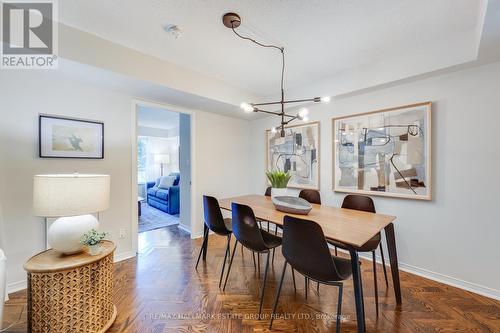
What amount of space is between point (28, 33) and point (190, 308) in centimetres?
278

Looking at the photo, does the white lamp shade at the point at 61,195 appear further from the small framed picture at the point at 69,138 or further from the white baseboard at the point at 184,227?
the white baseboard at the point at 184,227

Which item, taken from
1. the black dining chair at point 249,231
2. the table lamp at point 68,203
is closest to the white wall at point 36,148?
the table lamp at point 68,203

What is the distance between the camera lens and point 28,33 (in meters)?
1.82

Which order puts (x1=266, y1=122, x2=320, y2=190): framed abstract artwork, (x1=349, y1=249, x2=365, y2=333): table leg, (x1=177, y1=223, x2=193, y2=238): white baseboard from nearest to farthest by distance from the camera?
(x1=349, y1=249, x2=365, y2=333): table leg < (x1=266, y1=122, x2=320, y2=190): framed abstract artwork < (x1=177, y1=223, x2=193, y2=238): white baseboard

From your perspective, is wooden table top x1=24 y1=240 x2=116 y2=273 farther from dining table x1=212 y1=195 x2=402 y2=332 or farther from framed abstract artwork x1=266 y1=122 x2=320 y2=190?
framed abstract artwork x1=266 y1=122 x2=320 y2=190

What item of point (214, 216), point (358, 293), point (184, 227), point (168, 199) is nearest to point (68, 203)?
point (214, 216)

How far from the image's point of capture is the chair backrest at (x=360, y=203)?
228cm

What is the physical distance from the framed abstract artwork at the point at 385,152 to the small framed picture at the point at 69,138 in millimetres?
3159

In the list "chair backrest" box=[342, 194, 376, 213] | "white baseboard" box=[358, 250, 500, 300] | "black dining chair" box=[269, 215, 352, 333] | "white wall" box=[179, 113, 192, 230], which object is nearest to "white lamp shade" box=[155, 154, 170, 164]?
"white wall" box=[179, 113, 192, 230]

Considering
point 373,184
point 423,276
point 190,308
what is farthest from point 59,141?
point 423,276

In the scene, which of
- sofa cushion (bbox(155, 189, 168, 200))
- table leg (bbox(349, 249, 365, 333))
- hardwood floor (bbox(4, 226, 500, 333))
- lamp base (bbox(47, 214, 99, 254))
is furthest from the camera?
sofa cushion (bbox(155, 189, 168, 200))

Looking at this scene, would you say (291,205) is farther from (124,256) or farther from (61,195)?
(124,256)

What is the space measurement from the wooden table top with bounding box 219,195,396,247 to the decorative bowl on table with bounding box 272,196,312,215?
2.2 inches

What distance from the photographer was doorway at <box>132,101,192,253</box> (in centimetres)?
365
